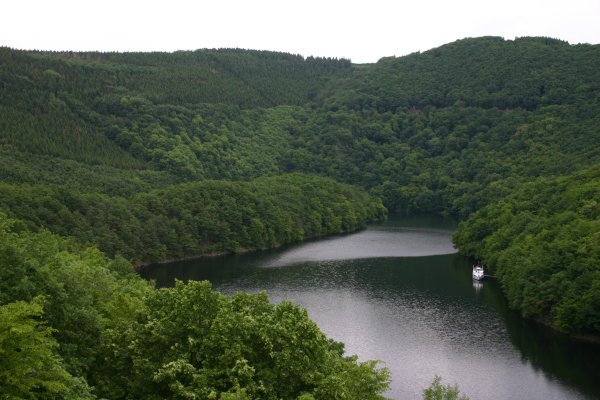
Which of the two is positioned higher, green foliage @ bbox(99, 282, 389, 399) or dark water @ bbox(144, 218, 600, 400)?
green foliage @ bbox(99, 282, 389, 399)

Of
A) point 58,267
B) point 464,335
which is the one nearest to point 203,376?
point 58,267

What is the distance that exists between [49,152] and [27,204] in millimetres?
61152

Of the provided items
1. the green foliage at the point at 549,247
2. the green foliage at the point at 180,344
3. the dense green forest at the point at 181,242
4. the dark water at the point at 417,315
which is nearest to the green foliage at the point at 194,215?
the dense green forest at the point at 181,242

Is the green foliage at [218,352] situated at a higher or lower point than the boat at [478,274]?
higher

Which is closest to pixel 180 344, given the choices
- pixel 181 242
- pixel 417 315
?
pixel 417 315

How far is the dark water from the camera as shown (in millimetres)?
71375

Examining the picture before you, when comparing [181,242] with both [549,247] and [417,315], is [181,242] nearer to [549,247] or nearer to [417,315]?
[417,315]

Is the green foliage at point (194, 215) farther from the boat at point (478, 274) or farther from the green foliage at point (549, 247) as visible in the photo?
the boat at point (478, 274)

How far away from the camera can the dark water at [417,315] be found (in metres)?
71.4

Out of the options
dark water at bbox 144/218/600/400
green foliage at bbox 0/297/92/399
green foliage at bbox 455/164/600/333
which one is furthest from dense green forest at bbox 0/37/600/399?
dark water at bbox 144/218/600/400

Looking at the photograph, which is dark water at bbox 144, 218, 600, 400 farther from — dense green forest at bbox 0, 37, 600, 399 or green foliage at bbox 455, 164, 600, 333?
dense green forest at bbox 0, 37, 600, 399

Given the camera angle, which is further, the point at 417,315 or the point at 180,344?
the point at 417,315

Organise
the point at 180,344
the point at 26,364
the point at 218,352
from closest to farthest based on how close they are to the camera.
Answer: the point at 26,364
the point at 218,352
the point at 180,344

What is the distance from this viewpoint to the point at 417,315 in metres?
92.7
